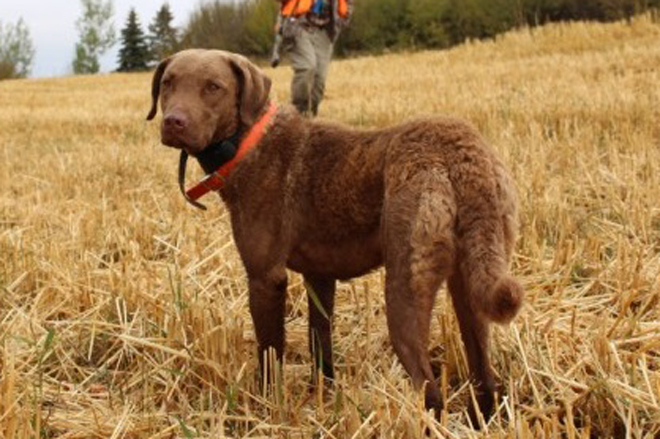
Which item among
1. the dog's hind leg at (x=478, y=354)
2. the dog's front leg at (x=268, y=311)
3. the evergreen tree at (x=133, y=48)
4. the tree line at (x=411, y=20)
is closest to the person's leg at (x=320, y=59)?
the dog's front leg at (x=268, y=311)

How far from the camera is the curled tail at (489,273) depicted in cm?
258

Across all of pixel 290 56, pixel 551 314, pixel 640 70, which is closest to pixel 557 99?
pixel 290 56

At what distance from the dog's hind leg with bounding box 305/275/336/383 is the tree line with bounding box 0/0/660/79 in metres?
22.4

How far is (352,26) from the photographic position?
50500 mm

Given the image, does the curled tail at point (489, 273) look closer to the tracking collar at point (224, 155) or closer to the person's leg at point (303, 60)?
the tracking collar at point (224, 155)

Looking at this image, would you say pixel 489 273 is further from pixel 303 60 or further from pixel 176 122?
pixel 303 60

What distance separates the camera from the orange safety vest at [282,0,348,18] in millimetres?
11344

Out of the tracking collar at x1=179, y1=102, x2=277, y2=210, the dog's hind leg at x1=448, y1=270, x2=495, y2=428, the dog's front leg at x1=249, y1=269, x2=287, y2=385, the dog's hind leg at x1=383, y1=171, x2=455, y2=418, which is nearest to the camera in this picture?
the dog's hind leg at x1=383, y1=171, x2=455, y2=418

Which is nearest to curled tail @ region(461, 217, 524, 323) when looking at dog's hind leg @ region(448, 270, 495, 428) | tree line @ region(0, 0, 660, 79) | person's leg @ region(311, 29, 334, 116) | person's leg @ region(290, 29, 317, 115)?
dog's hind leg @ region(448, 270, 495, 428)

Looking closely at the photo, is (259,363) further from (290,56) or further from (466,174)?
(290,56)

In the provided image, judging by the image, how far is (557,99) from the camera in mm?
10148

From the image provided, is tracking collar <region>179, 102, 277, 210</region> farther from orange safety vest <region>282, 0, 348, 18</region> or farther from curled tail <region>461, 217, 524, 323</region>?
orange safety vest <region>282, 0, 348, 18</region>

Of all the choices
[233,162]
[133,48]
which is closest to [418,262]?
[233,162]

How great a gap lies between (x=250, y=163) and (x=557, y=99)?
7391 millimetres
